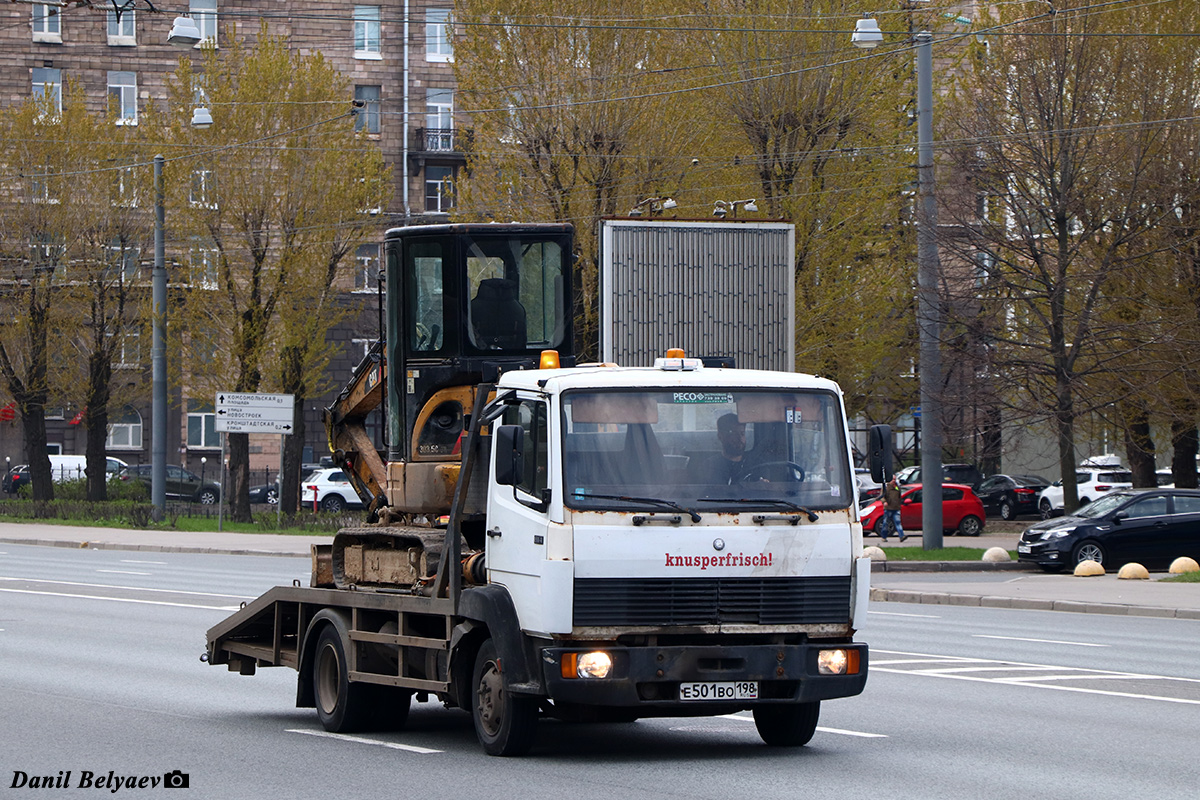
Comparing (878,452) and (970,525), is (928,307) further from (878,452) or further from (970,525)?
(878,452)

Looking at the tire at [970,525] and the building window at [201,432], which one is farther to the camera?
the building window at [201,432]

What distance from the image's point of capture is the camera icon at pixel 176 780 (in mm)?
9000

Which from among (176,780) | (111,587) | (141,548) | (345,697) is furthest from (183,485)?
(176,780)

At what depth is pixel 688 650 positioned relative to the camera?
30.7 feet

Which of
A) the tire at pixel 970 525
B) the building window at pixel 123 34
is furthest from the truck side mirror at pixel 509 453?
the building window at pixel 123 34

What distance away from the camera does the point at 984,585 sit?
26.3 metres

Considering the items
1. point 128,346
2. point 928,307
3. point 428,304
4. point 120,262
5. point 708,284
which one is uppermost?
point 120,262

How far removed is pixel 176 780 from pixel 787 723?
3.65 meters

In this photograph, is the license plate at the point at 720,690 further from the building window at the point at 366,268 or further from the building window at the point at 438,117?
the building window at the point at 438,117

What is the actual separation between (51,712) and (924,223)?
2105 centimetres

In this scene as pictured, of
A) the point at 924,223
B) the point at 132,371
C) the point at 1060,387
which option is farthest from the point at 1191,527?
the point at 132,371

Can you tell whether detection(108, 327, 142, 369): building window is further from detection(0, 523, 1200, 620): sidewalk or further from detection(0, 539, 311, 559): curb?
detection(0, 523, 1200, 620): sidewalk

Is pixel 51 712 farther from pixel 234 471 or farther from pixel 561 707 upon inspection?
pixel 234 471

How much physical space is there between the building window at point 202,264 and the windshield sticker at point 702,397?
110 feet
